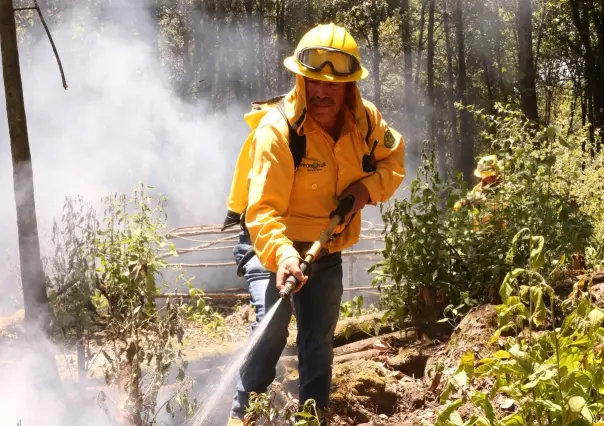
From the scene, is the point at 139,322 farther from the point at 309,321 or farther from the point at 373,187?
the point at 373,187

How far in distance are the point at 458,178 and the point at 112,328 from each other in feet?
9.47

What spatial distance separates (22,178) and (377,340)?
9.09 feet

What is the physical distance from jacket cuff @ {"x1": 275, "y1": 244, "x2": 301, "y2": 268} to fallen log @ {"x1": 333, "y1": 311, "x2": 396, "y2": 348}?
8.23 feet

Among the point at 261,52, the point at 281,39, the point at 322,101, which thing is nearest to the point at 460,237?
the point at 322,101

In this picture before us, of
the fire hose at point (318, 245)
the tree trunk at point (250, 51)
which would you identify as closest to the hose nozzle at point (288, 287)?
the fire hose at point (318, 245)

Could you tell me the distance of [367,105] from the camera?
3.77 meters

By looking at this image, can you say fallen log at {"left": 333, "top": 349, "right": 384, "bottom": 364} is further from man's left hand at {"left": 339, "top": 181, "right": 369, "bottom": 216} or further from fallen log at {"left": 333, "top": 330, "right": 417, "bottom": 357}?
man's left hand at {"left": 339, "top": 181, "right": 369, "bottom": 216}

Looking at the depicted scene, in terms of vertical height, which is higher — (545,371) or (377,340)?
(545,371)

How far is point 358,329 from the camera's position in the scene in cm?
557

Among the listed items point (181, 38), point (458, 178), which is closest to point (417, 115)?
point (181, 38)

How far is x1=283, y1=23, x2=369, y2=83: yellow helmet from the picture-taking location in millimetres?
3420

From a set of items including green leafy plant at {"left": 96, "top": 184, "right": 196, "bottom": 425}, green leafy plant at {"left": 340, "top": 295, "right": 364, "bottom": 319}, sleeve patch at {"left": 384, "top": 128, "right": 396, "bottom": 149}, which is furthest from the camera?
green leafy plant at {"left": 340, "top": 295, "right": 364, "bottom": 319}

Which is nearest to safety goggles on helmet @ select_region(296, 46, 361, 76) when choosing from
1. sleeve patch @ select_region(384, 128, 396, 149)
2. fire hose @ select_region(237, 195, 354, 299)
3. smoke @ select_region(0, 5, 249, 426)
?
sleeve patch @ select_region(384, 128, 396, 149)

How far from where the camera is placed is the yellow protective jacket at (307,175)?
3.22 meters
